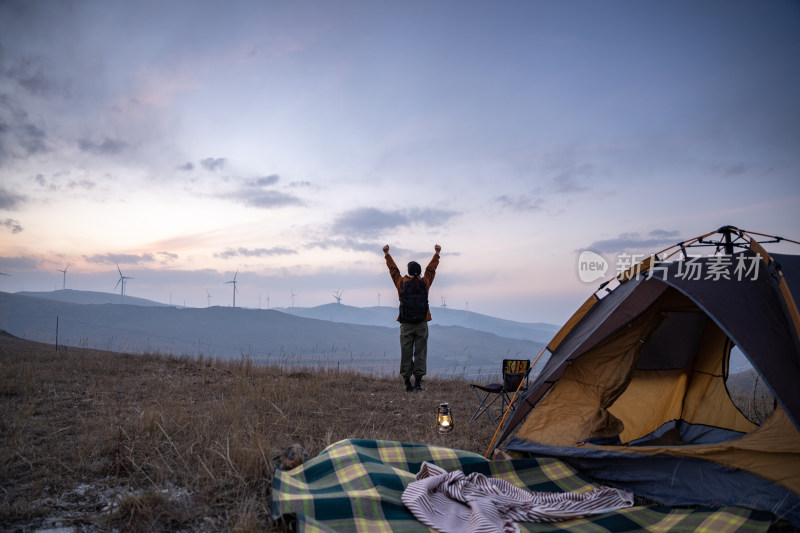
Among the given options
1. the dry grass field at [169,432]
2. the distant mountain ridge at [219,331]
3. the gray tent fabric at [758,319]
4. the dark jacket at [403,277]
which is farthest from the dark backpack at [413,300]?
the distant mountain ridge at [219,331]

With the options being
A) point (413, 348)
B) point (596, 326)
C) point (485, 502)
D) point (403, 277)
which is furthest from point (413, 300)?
point (485, 502)

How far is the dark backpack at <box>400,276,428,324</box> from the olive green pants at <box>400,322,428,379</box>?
166mm

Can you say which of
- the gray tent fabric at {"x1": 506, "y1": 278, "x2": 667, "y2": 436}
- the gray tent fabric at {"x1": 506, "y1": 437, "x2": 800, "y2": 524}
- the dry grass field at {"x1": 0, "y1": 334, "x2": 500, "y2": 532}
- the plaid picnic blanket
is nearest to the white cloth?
the plaid picnic blanket

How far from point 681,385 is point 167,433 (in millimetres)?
5656

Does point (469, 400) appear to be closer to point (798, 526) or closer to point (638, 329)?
point (638, 329)

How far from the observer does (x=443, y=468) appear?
3.84 meters

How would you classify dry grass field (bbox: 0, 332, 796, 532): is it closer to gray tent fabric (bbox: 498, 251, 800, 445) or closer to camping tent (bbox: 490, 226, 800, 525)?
camping tent (bbox: 490, 226, 800, 525)

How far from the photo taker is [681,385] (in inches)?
218

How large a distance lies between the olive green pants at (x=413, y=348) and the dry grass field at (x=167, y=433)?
18.6 inches

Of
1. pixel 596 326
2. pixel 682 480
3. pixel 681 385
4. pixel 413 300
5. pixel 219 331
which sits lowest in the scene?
pixel 219 331

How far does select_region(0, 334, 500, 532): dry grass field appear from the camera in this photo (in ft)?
9.82

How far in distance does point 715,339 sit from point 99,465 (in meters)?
6.31

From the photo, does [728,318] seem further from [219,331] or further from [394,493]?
[219,331]

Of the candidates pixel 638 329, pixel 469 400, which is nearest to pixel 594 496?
pixel 638 329
